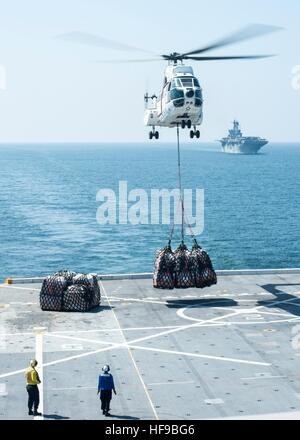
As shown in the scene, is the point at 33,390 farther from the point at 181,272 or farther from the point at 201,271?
the point at 201,271

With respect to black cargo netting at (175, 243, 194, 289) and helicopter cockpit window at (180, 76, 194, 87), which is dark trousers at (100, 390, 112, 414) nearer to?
black cargo netting at (175, 243, 194, 289)

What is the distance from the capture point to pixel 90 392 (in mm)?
26141

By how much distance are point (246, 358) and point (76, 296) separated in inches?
442

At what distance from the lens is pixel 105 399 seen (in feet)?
77.8

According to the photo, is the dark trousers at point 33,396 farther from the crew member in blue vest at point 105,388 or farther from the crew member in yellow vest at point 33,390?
the crew member in blue vest at point 105,388

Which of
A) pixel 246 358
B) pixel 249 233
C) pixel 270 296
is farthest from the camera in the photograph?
pixel 249 233

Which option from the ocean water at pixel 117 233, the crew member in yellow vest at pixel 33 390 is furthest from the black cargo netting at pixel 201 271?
the ocean water at pixel 117 233

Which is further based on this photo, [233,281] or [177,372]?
[233,281]

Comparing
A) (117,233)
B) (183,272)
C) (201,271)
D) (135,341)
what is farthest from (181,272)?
(117,233)

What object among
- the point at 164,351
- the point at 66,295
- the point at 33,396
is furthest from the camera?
the point at 66,295

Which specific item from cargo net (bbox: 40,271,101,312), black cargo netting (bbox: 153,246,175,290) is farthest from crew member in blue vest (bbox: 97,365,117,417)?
black cargo netting (bbox: 153,246,175,290)

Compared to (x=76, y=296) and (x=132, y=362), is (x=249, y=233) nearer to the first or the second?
(x=76, y=296)

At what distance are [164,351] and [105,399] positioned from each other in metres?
7.74
